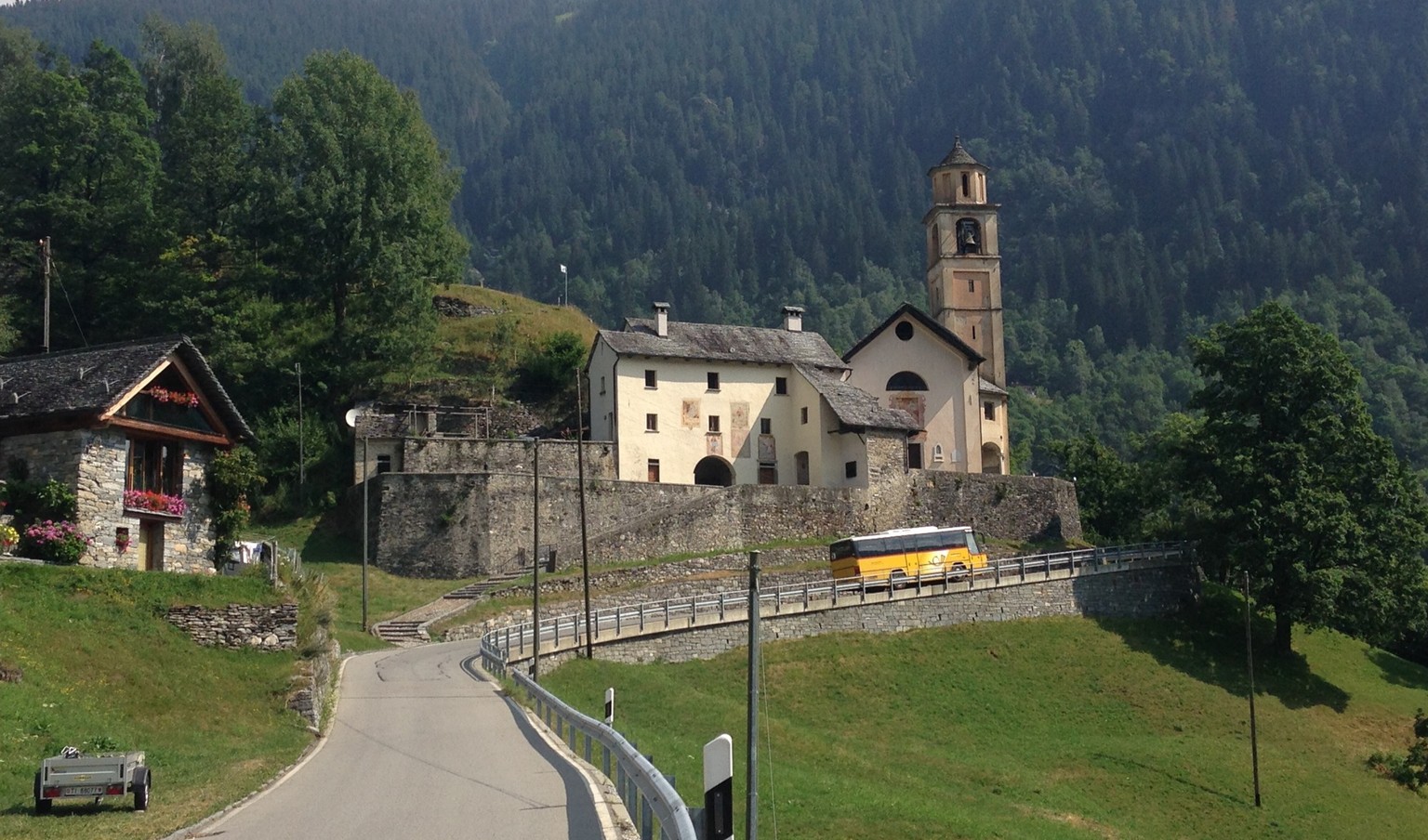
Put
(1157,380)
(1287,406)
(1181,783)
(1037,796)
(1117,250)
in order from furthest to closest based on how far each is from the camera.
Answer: (1117,250)
(1157,380)
(1287,406)
(1181,783)
(1037,796)

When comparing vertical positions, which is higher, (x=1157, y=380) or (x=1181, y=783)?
(x=1157, y=380)

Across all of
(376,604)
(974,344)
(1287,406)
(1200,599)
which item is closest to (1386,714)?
(1200,599)

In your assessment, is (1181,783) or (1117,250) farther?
(1117,250)

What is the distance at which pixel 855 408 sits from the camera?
211 feet

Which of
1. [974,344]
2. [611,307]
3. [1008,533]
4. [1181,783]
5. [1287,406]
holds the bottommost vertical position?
[1181,783]

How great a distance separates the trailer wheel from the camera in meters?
18.5

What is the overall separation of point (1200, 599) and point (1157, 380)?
110 meters

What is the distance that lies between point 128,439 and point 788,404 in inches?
1519

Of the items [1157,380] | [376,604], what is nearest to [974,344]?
[376,604]

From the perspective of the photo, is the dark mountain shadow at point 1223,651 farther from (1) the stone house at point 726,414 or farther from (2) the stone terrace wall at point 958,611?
(1) the stone house at point 726,414

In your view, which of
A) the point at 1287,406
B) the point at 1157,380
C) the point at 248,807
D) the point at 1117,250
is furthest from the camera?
the point at 1117,250

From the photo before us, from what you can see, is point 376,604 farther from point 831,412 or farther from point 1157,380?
point 1157,380

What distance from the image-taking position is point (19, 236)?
6531 cm

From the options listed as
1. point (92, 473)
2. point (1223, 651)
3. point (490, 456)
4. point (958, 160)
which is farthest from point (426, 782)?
→ point (958, 160)
